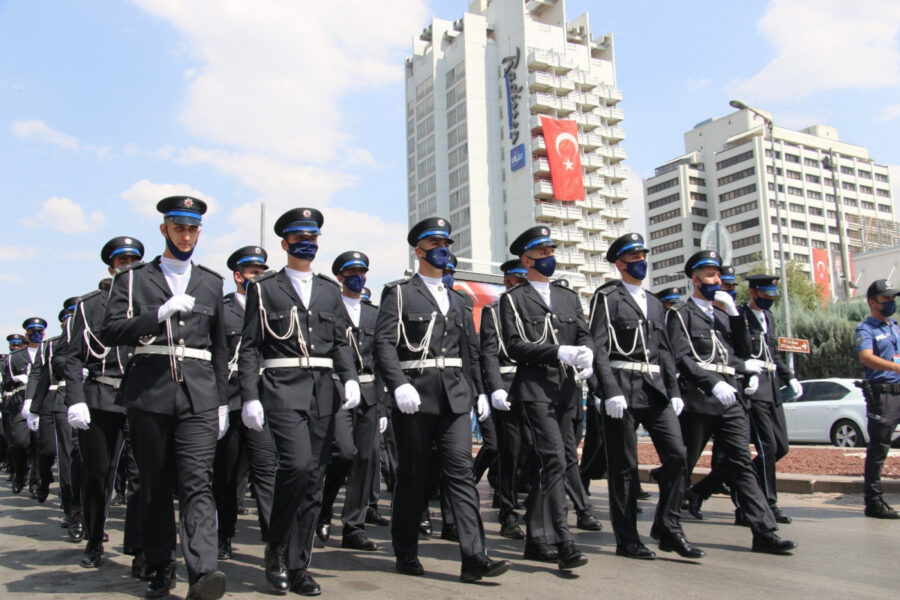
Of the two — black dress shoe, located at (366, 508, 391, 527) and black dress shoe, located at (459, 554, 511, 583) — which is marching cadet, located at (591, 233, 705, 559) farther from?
black dress shoe, located at (366, 508, 391, 527)

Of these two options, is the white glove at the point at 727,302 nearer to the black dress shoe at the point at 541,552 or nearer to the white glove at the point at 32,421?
the black dress shoe at the point at 541,552

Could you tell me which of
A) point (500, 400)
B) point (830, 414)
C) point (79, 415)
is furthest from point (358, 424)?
point (830, 414)

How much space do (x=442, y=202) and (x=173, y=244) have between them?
280 ft

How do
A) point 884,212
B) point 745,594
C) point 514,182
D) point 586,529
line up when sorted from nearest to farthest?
point 745,594 → point 586,529 → point 514,182 → point 884,212

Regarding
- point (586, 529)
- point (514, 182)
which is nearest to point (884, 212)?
point (514, 182)

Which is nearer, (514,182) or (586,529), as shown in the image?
(586,529)

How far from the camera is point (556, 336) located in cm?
612

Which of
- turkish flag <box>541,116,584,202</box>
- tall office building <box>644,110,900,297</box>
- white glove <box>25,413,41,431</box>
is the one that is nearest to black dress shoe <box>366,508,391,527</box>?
white glove <box>25,413,41,431</box>

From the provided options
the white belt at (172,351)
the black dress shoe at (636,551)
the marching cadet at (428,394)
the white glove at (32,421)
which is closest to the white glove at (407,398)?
the marching cadet at (428,394)

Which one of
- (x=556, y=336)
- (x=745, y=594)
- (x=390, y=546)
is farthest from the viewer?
(x=390, y=546)

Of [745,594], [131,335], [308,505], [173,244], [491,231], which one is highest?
[491,231]

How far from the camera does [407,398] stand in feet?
17.8

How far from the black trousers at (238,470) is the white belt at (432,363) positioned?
112cm

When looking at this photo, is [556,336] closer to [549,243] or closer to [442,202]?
[549,243]
